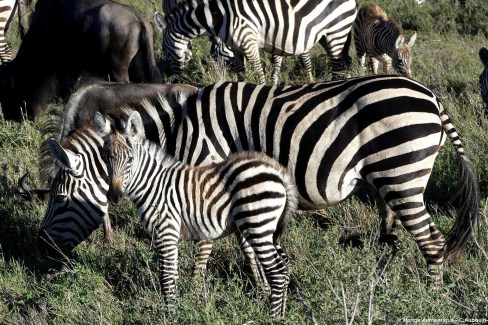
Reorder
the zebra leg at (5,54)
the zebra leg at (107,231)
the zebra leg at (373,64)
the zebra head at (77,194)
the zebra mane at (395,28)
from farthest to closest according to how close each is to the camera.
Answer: the zebra leg at (5,54) → the zebra leg at (373,64) → the zebra mane at (395,28) → the zebra leg at (107,231) → the zebra head at (77,194)

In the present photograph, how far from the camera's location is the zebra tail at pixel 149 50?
977 cm

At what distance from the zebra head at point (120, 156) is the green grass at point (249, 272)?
55cm

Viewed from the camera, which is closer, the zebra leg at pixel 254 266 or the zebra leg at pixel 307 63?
the zebra leg at pixel 254 266

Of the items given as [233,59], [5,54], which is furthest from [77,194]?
[5,54]

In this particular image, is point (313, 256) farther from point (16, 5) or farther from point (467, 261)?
point (16, 5)

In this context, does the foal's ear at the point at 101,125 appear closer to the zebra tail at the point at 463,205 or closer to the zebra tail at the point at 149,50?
the zebra tail at the point at 463,205

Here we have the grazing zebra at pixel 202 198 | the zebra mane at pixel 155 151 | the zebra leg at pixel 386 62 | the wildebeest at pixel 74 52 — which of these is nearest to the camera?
the grazing zebra at pixel 202 198

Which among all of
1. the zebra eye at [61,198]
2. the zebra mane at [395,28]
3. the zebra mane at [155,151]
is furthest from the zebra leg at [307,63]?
the zebra eye at [61,198]

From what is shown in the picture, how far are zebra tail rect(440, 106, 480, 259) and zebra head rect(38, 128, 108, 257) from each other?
2789 mm

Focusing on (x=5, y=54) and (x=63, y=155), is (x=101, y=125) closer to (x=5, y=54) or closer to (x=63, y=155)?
(x=63, y=155)

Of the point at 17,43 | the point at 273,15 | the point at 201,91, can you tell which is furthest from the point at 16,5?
the point at 201,91

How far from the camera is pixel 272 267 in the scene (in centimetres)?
553

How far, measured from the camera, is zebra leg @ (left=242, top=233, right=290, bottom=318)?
215 inches

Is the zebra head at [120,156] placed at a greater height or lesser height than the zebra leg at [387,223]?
greater
